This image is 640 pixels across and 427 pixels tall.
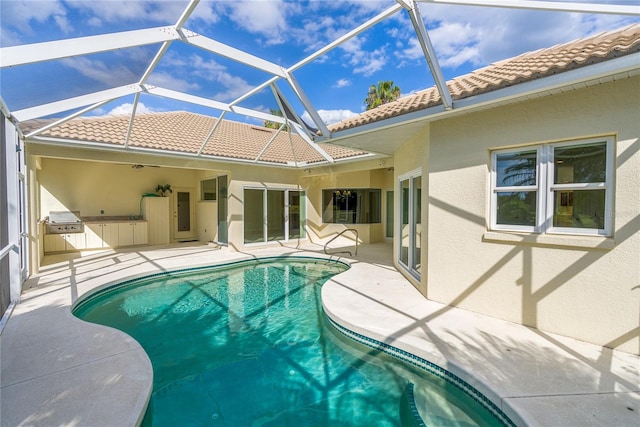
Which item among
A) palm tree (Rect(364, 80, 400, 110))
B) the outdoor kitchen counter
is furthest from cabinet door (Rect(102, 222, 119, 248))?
palm tree (Rect(364, 80, 400, 110))

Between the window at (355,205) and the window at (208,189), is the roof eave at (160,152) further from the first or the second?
the window at (208,189)

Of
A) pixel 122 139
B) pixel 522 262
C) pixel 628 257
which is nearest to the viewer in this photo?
pixel 628 257

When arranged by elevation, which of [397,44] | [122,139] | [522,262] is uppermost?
[397,44]

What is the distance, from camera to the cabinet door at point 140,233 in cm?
1375

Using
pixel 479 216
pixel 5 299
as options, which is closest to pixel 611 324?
pixel 479 216

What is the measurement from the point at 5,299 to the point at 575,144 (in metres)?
10.6

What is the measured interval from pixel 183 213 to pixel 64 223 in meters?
5.12

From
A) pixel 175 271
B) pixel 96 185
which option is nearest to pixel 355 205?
pixel 175 271

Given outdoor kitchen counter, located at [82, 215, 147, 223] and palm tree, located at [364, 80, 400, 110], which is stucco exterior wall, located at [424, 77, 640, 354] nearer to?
outdoor kitchen counter, located at [82, 215, 147, 223]

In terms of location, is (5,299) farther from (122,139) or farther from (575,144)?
(575,144)

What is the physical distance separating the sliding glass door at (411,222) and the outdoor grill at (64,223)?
12.8 m

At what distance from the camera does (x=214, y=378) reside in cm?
446

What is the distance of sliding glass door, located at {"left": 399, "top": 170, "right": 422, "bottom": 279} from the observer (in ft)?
25.8

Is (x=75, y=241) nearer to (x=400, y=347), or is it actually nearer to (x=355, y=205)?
(x=355, y=205)
